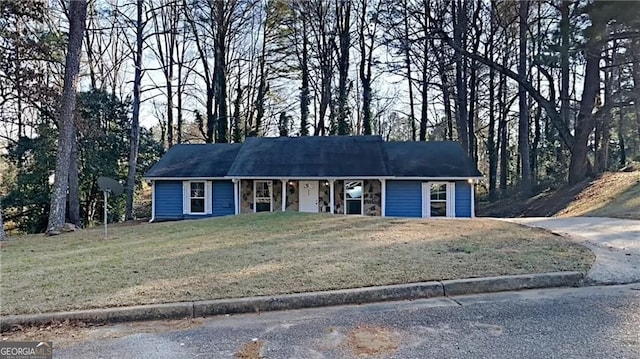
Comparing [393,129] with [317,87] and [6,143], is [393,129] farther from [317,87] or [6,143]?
[6,143]

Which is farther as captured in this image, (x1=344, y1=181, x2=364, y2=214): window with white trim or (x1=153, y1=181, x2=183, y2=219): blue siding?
(x1=153, y1=181, x2=183, y2=219): blue siding

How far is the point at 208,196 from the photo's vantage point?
18.5m

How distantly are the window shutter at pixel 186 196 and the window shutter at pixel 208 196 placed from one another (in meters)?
0.69

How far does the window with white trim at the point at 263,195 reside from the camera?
18234 mm

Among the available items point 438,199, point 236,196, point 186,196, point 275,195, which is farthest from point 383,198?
point 186,196

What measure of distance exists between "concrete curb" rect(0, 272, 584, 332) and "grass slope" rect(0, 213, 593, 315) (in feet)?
0.58

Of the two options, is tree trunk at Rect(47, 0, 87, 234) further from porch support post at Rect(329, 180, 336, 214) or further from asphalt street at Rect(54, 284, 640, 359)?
asphalt street at Rect(54, 284, 640, 359)

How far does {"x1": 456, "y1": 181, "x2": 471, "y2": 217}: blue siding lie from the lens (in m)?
17.2

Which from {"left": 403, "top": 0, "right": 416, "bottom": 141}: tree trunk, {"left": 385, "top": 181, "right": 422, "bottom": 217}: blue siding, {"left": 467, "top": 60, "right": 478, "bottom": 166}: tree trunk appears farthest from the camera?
{"left": 467, "top": 60, "right": 478, "bottom": 166}: tree trunk

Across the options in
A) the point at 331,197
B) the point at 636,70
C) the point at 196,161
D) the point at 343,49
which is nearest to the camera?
the point at 331,197

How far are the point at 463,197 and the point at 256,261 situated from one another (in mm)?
12649

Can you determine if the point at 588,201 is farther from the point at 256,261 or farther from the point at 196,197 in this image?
the point at 196,197

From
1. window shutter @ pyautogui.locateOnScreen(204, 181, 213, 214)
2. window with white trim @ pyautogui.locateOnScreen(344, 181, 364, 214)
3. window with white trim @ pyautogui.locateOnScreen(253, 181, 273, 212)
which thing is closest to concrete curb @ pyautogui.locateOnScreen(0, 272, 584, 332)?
window with white trim @ pyautogui.locateOnScreen(344, 181, 364, 214)

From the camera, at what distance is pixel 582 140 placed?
63.3ft
